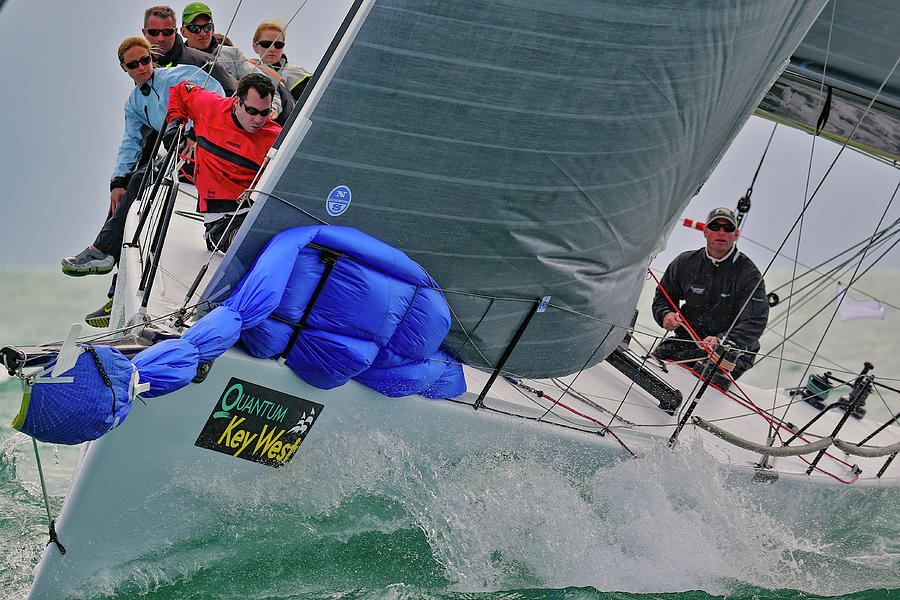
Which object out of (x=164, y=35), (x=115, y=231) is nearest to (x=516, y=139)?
(x=115, y=231)

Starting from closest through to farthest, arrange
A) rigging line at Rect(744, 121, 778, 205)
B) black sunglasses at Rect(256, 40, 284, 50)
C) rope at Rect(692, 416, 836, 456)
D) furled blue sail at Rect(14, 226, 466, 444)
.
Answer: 1. furled blue sail at Rect(14, 226, 466, 444)
2. rope at Rect(692, 416, 836, 456)
3. black sunglasses at Rect(256, 40, 284, 50)
4. rigging line at Rect(744, 121, 778, 205)

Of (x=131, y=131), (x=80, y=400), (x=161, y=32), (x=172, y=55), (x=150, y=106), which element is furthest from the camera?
(x=172, y=55)

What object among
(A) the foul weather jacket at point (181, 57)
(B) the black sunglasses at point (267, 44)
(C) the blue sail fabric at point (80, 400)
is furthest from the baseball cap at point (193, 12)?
(C) the blue sail fabric at point (80, 400)

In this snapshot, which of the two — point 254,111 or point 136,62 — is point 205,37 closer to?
point 136,62

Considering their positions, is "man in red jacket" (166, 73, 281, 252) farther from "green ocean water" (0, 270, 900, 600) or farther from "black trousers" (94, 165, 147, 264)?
"green ocean water" (0, 270, 900, 600)

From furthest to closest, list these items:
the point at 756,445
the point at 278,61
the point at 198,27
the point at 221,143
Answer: the point at 198,27, the point at 278,61, the point at 756,445, the point at 221,143

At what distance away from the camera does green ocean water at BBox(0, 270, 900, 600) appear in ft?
8.46

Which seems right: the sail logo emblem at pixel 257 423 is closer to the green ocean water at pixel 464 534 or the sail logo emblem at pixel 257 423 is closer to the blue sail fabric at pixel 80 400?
the green ocean water at pixel 464 534

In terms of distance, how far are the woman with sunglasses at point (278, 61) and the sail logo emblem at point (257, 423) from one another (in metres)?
2.01

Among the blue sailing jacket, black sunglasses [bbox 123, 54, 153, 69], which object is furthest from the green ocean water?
black sunglasses [bbox 123, 54, 153, 69]

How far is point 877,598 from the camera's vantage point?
3.51 metres

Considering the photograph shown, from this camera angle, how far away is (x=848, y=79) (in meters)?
4.12

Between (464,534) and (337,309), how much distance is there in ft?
2.79

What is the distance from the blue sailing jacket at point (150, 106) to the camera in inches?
141
